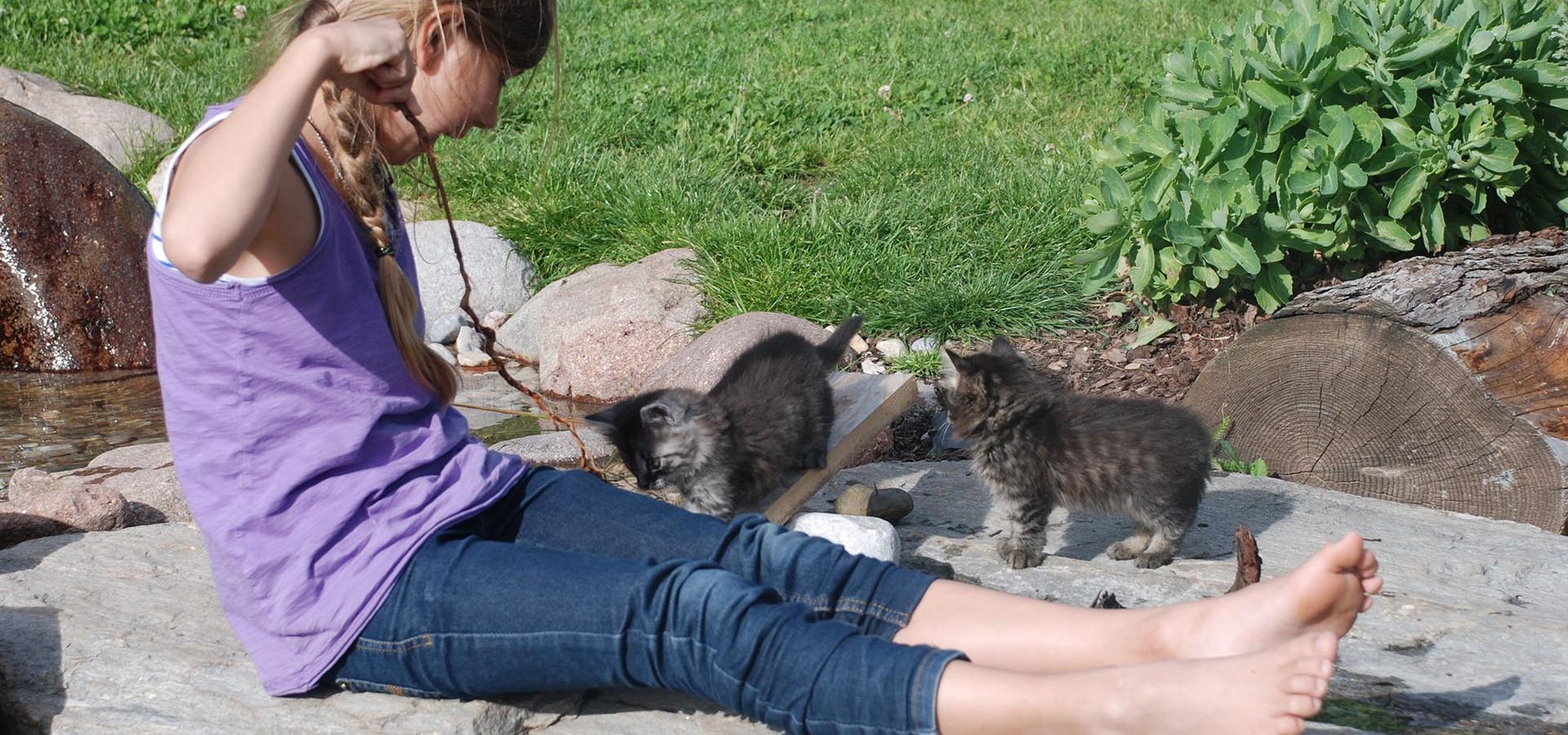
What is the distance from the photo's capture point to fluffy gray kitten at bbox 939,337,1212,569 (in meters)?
4.22

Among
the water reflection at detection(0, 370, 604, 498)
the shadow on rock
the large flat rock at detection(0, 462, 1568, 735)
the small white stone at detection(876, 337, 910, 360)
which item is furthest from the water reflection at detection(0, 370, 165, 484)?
the small white stone at detection(876, 337, 910, 360)

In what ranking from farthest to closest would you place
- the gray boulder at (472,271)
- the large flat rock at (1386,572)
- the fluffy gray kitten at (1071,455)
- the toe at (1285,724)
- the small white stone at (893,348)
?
1. the gray boulder at (472,271)
2. the small white stone at (893,348)
3. the fluffy gray kitten at (1071,455)
4. the large flat rock at (1386,572)
5. the toe at (1285,724)

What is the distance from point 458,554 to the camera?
2.99 metres

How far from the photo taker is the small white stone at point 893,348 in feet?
22.7

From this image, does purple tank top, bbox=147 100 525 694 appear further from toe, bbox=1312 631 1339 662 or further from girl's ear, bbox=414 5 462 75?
toe, bbox=1312 631 1339 662

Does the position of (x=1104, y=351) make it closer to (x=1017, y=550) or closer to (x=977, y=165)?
(x=977, y=165)

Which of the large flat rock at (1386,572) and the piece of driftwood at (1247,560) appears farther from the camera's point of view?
the piece of driftwood at (1247,560)

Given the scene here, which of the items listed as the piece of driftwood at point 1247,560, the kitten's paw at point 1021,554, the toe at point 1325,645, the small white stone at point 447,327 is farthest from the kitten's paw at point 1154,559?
the small white stone at point 447,327

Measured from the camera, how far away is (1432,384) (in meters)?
5.00

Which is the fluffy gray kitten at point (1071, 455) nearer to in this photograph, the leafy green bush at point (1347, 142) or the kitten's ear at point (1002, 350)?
the kitten's ear at point (1002, 350)

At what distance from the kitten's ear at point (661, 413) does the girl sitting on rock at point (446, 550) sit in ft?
4.09

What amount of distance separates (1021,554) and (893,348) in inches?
111

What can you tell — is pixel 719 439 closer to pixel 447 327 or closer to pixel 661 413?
pixel 661 413

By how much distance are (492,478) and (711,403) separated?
1.62 metres
